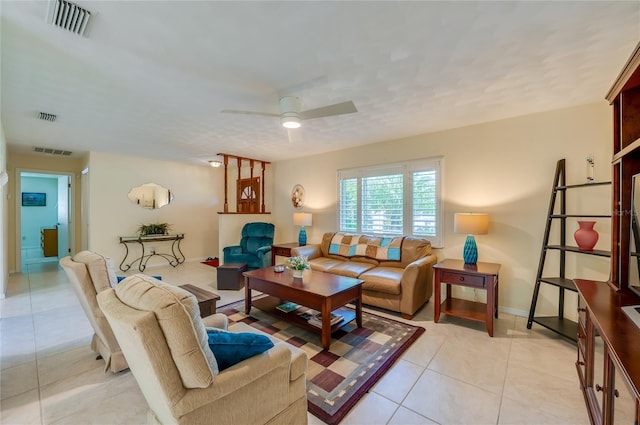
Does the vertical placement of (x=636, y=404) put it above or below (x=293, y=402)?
above

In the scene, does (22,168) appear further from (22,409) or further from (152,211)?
(22,409)

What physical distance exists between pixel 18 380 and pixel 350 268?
328cm

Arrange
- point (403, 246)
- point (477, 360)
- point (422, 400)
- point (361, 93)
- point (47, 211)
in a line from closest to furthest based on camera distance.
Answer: point (422, 400) → point (477, 360) → point (361, 93) → point (403, 246) → point (47, 211)

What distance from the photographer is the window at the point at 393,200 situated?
401cm

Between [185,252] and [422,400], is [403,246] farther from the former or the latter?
[185,252]

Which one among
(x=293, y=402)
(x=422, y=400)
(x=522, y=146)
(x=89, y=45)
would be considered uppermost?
(x=89, y=45)


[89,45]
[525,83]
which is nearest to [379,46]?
[525,83]

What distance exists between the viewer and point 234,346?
53.1 inches

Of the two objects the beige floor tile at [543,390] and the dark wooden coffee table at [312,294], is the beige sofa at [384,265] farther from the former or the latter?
the beige floor tile at [543,390]

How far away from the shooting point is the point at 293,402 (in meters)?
1.52

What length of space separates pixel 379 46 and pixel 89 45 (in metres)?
2.05

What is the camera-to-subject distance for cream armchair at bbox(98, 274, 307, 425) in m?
1.07

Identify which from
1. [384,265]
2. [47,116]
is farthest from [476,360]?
[47,116]

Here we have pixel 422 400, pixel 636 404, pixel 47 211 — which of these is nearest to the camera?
pixel 636 404
